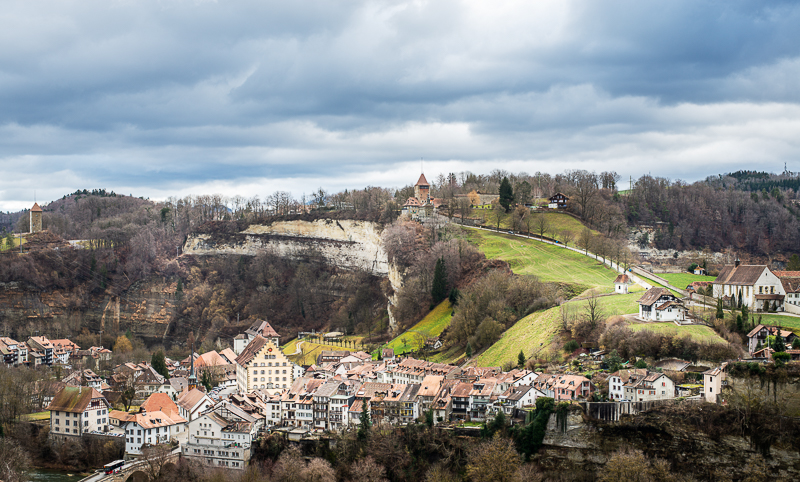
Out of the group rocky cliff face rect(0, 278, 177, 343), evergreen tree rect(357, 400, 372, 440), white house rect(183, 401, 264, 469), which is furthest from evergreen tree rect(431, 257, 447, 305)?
rocky cliff face rect(0, 278, 177, 343)

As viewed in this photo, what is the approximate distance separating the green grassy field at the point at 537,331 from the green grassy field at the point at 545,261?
20.1 feet

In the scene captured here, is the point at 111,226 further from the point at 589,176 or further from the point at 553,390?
the point at 553,390

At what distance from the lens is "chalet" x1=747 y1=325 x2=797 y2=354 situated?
51.3 m

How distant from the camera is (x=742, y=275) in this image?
61.3 meters

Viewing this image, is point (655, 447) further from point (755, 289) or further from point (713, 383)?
point (755, 289)

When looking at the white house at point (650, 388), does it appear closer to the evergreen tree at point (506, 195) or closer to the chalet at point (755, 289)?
the chalet at point (755, 289)

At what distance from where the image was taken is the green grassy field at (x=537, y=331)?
206 ft

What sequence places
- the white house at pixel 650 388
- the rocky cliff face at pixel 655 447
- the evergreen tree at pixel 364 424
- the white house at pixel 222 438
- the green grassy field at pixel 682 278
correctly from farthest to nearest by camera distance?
the green grassy field at pixel 682 278 < the white house at pixel 222 438 < the evergreen tree at pixel 364 424 < the white house at pixel 650 388 < the rocky cliff face at pixel 655 447

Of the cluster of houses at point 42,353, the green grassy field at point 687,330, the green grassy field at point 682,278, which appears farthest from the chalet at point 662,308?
the cluster of houses at point 42,353

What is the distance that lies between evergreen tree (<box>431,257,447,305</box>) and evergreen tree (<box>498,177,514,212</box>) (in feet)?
87.2

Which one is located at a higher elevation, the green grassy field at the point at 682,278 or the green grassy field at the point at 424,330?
the green grassy field at the point at 682,278

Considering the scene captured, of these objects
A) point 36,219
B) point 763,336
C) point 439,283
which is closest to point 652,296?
point 763,336

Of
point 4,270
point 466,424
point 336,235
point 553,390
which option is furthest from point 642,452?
point 4,270

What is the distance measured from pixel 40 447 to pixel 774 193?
138m
